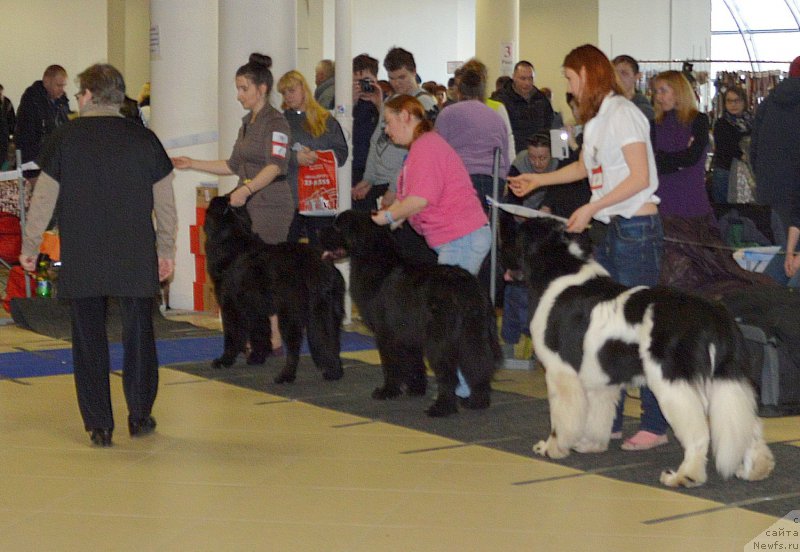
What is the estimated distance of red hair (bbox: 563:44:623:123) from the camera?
4758 mm

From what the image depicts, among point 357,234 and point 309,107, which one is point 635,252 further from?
point 309,107

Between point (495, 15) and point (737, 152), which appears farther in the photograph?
point (495, 15)

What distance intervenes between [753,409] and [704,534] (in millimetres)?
670

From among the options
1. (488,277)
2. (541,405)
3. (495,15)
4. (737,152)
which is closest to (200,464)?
(541,405)

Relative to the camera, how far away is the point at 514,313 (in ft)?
23.2

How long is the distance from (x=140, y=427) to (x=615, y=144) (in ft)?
8.03

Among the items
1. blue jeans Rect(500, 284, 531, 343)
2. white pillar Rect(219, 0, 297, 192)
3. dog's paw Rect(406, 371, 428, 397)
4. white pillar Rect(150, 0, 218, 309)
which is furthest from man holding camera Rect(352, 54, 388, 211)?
dog's paw Rect(406, 371, 428, 397)

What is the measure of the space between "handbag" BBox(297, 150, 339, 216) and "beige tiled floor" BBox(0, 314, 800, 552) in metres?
2.25

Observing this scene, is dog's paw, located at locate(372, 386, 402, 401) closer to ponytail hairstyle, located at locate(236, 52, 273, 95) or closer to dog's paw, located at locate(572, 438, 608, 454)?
dog's paw, located at locate(572, 438, 608, 454)

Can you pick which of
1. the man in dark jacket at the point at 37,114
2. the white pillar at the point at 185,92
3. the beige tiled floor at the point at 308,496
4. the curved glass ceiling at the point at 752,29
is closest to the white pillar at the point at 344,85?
the white pillar at the point at 185,92

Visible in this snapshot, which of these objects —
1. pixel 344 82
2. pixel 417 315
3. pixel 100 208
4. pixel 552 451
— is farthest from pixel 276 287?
pixel 344 82

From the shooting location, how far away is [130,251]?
16.5 ft

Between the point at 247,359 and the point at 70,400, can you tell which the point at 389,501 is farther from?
the point at 247,359

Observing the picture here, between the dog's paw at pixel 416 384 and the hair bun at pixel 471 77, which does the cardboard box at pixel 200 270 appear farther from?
the dog's paw at pixel 416 384
